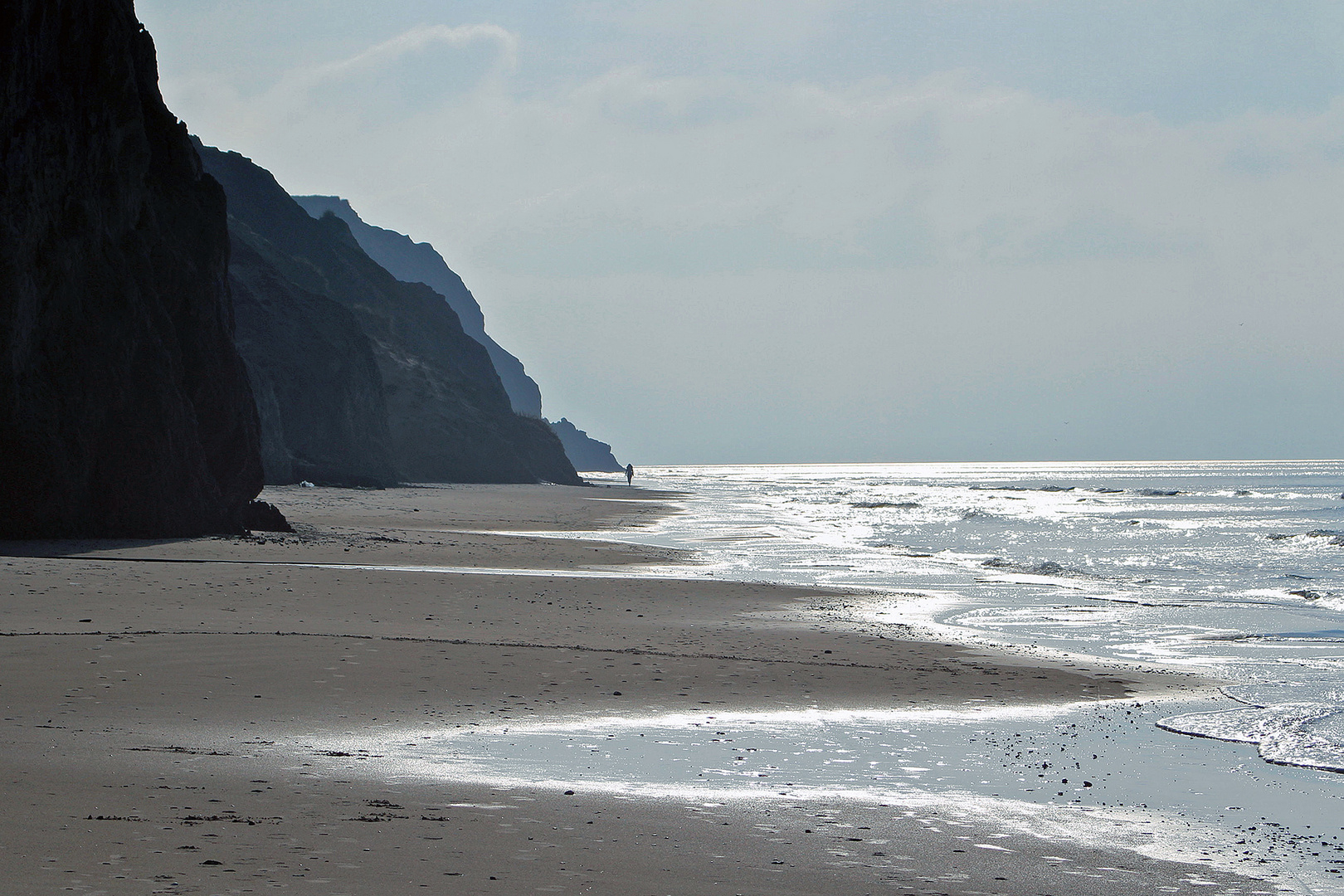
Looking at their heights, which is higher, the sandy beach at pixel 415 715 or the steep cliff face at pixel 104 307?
the steep cliff face at pixel 104 307

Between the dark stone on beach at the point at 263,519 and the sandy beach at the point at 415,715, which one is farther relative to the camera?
the dark stone on beach at the point at 263,519

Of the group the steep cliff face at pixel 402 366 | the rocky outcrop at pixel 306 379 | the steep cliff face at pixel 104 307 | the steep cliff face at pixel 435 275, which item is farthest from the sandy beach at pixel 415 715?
the steep cliff face at pixel 435 275

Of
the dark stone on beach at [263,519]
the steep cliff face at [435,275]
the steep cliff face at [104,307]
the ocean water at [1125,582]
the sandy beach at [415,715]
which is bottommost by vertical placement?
the ocean water at [1125,582]

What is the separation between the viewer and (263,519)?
971 inches

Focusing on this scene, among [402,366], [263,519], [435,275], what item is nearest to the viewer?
[263,519]

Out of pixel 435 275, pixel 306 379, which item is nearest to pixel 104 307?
pixel 306 379

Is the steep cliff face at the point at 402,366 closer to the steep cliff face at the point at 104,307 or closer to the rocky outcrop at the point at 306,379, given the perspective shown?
the rocky outcrop at the point at 306,379

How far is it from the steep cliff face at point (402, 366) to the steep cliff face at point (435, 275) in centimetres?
6361

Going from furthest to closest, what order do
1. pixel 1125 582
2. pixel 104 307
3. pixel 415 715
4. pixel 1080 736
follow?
pixel 1125 582 < pixel 104 307 < pixel 1080 736 < pixel 415 715

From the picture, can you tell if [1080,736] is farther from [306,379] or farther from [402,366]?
[402,366]

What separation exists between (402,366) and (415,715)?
77754 mm

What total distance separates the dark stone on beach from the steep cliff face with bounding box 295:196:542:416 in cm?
13035

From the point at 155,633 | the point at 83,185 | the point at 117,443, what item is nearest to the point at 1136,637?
the point at 155,633

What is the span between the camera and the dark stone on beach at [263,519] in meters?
24.4
